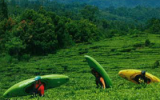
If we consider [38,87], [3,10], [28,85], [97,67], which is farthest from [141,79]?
[3,10]

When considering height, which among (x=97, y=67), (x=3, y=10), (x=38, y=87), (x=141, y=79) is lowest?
(x=141, y=79)

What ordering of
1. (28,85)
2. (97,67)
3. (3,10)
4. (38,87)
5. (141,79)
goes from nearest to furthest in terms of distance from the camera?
(38,87), (28,85), (97,67), (141,79), (3,10)

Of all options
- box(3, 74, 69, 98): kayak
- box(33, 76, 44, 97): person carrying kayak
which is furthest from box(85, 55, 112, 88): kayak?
box(33, 76, 44, 97): person carrying kayak

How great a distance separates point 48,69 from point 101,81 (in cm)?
1731

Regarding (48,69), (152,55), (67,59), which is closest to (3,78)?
(48,69)

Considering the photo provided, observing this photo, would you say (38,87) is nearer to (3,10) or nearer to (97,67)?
(97,67)

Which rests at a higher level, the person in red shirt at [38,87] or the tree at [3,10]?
the tree at [3,10]

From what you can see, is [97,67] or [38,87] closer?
[38,87]

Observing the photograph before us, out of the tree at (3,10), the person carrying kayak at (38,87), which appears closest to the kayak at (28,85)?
the person carrying kayak at (38,87)

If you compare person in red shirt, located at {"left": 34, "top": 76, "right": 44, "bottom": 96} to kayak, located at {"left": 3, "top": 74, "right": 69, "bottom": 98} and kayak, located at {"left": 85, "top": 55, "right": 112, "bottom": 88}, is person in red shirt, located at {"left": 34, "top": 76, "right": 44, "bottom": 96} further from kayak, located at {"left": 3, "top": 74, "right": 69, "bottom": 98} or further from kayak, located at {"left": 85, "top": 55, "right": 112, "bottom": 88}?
kayak, located at {"left": 85, "top": 55, "right": 112, "bottom": 88}

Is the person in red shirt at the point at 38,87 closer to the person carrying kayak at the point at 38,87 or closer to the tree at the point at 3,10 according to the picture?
the person carrying kayak at the point at 38,87

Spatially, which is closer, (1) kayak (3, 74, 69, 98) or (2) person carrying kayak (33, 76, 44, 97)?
(2) person carrying kayak (33, 76, 44, 97)

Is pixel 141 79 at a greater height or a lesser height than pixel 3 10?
lesser

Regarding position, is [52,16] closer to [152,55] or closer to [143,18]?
[152,55]
